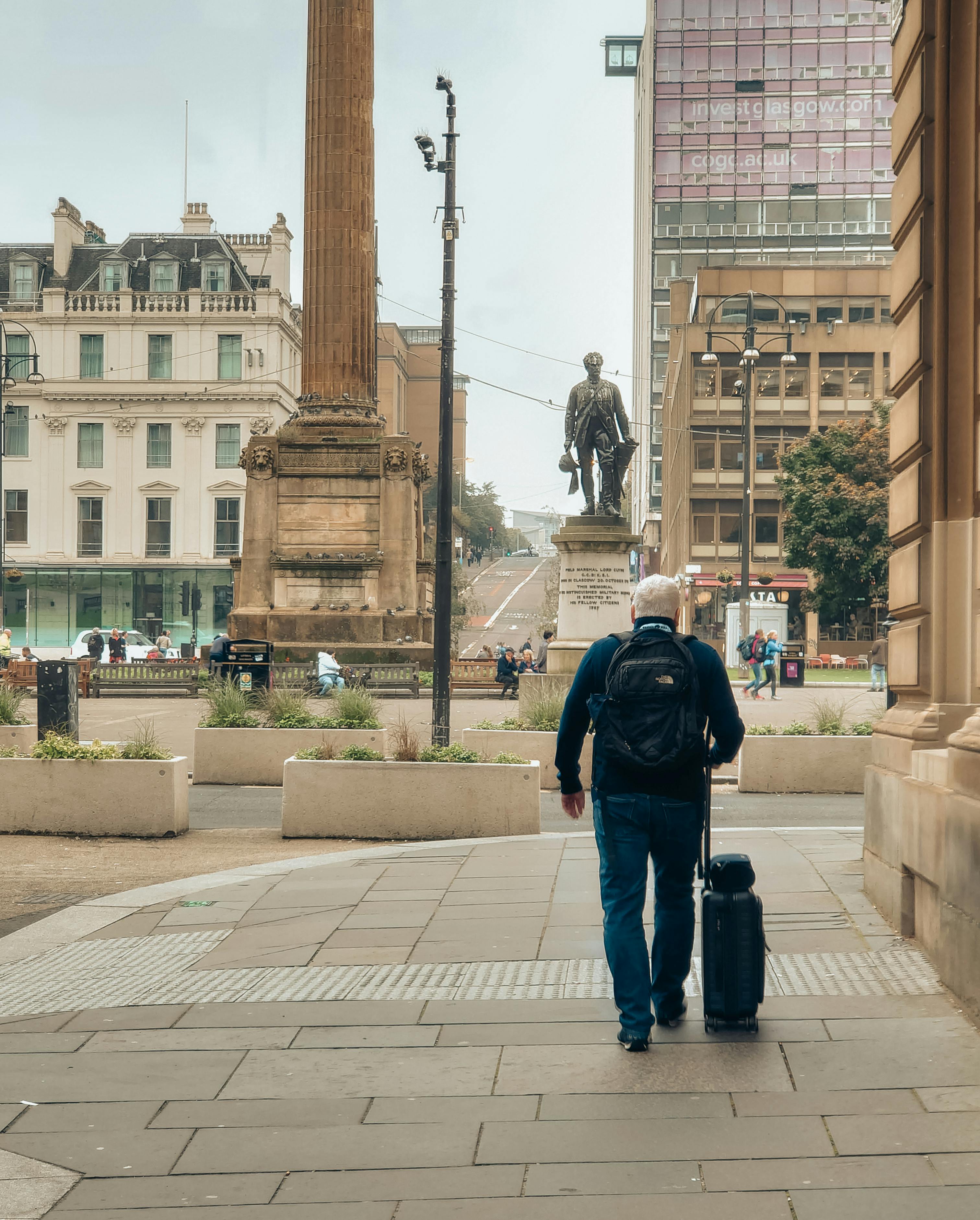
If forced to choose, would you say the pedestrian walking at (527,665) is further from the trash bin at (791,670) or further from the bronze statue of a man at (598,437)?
the bronze statue of a man at (598,437)

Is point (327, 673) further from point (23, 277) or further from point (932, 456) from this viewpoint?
point (23, 277)

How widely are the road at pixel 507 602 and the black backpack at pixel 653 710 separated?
4225 centimetres

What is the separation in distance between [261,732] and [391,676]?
49.6ft

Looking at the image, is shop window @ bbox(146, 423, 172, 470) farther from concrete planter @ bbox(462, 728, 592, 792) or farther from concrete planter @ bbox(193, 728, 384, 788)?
concrete planter @ bbox(462, 728, 592, 792)

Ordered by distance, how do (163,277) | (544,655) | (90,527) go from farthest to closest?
(163,277)
(90,527)
(544,655)

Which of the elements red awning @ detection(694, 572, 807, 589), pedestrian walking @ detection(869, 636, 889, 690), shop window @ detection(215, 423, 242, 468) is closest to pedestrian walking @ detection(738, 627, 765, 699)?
pedestrian walking @ detection(869, 636, 889, 690)

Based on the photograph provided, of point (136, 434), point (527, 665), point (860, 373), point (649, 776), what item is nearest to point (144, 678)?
point (527, 665)

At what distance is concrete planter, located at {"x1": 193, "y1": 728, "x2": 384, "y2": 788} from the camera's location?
51.6 ft

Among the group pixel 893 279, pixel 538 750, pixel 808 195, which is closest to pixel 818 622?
pixel 808 195

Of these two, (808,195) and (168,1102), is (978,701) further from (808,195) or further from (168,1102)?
(808,195)

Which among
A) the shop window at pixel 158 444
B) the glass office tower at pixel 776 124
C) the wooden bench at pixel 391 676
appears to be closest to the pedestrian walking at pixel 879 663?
the wooden bench at pixel 391 676

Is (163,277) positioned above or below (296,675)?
above

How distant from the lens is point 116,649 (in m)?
42.2

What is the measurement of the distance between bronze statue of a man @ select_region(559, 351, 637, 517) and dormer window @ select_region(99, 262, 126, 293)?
51372mm
